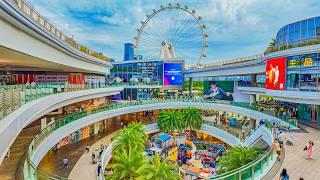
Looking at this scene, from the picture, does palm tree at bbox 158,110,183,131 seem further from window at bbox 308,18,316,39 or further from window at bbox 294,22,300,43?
window at bbox 308,18,316,39

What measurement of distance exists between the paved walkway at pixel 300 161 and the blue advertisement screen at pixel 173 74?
33.2m

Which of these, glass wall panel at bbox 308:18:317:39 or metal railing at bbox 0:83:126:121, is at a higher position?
glass wall panel at bbox 308:18:317:39

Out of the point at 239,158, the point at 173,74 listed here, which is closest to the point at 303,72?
the point at 239,158

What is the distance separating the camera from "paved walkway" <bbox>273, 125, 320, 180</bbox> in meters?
9.84

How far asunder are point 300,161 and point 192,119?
2125cm

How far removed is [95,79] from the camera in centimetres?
3881

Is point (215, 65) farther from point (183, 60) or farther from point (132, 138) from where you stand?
point (132, 138)

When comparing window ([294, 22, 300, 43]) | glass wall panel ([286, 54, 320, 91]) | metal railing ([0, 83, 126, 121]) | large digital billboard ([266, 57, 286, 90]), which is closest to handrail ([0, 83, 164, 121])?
metal railing ([0, 83, 126, 121])

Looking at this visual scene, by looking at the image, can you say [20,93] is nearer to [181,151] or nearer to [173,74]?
[181,151]

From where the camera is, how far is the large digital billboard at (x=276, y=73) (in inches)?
818

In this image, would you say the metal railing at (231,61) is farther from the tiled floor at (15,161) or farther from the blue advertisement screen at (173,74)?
the tiled floor at (15,161)

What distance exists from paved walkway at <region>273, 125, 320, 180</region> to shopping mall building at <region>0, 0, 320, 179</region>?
0.89 m

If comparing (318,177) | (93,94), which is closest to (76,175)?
(93,94)

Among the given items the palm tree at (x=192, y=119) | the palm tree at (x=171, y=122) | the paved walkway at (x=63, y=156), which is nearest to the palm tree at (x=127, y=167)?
the paved walkway at (x=63, y=156)
